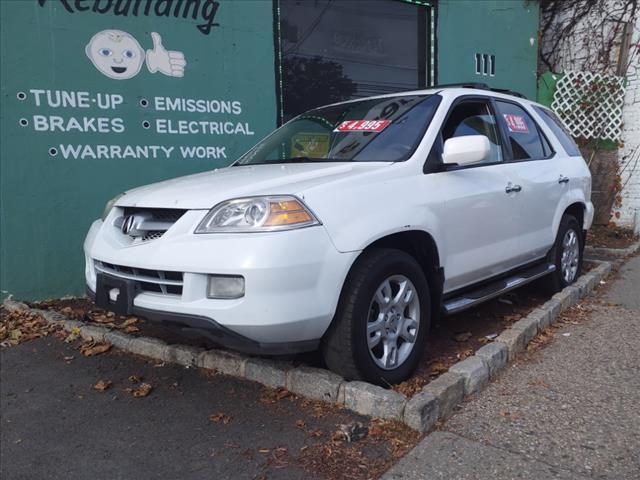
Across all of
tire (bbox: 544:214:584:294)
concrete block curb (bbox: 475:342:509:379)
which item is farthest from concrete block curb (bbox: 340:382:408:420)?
tire (bbox: 544:214:584:294)

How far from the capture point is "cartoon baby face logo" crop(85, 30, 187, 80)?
5.49 metres

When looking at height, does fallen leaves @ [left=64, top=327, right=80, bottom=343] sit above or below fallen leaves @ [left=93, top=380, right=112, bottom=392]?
above

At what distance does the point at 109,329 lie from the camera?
4.41m

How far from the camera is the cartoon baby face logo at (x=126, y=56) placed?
549 centimetres

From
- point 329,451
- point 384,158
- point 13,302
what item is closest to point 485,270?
point 384,158

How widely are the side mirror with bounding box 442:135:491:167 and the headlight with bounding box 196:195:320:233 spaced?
3.79 ft

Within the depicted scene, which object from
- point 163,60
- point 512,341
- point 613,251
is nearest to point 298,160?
point 512,341

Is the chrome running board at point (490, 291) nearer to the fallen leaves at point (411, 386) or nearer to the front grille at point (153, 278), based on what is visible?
the fallen leaves at point (411, 386)

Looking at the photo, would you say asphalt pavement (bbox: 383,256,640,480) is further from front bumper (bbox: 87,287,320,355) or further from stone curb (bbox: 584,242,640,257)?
stone curb (bbox: 584,242,640,257)

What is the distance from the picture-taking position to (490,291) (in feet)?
13.3

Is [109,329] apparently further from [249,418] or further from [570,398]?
[570,398]

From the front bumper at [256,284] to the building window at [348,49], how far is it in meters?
4.24

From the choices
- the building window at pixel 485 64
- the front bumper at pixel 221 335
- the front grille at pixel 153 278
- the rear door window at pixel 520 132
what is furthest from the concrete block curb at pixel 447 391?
the building window at pixel 485 64

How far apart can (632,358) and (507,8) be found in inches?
300
